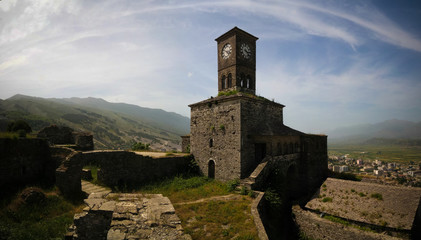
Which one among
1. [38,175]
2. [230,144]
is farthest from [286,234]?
[38,175]

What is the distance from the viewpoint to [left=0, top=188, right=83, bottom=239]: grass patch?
7680 millimetres

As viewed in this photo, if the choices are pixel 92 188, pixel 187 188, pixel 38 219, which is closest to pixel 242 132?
pixel 187 188

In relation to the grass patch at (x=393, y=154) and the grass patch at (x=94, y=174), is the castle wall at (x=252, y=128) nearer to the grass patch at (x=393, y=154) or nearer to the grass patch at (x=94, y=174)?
the grass patch at (x=94, y=174)

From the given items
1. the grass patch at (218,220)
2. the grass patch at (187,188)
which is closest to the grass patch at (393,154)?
the grass patch at (187,188)

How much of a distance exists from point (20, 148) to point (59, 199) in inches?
178

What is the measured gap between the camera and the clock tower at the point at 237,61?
64.2 feet

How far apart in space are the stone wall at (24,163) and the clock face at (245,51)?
18.4 metres

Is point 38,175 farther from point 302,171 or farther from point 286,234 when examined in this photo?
point 302,171

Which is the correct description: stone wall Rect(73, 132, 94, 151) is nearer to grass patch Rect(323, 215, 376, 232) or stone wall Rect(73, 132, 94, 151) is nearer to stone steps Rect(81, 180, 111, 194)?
stone steps Rect(81, 180, 111, 194)

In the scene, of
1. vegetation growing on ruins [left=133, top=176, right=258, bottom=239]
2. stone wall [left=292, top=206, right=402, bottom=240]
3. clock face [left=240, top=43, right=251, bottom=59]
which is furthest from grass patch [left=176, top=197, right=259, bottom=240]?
clock face [left=240, top=43, right=251, bottom=59]

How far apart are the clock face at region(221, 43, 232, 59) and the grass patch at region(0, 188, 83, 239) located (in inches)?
694

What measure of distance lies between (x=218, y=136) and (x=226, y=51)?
932 centimetres

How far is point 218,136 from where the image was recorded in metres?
17.8

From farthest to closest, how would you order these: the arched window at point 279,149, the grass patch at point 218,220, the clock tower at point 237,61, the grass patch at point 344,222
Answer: the clock tower at point 237,61 → the arched window at point 279,149 → the grass patch at point 344,222 → the grass patch at point 218,220
